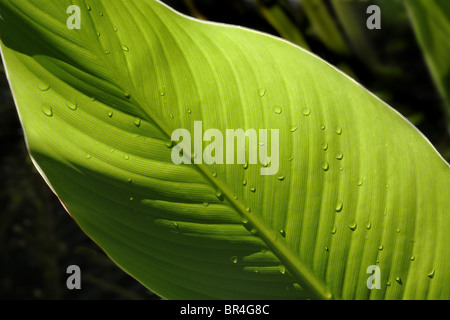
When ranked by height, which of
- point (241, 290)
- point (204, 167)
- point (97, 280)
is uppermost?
point (204, 167)

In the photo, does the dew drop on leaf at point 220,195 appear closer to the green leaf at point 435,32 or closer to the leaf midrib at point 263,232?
the leaf midrib at point 263,232

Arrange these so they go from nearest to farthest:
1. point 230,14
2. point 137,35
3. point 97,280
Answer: point 137,35 < point 230,14 < point 97,280

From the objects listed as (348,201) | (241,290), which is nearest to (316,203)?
(348,201)

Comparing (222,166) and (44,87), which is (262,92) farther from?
(44,87)

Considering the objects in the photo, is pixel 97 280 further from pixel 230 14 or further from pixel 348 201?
pixel 348 201

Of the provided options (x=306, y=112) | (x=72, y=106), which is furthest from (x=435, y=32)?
(x=72, y=106)
